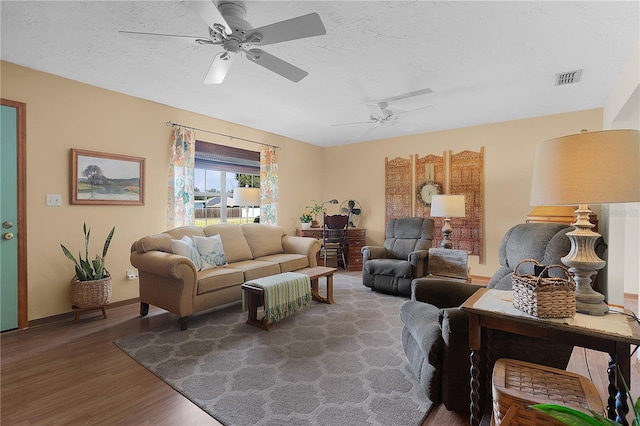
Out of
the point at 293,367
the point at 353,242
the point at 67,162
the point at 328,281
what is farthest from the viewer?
the point at 353,242

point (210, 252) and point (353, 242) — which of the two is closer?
point (210, 252)

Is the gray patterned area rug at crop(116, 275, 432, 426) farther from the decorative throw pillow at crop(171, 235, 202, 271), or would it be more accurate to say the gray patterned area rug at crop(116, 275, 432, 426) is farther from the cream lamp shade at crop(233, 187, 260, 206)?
the cream lamp shade at crop(233, 187, 260, 206)

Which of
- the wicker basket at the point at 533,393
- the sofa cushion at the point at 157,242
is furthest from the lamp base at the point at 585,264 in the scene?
the sofa cushion at the point at 157,242

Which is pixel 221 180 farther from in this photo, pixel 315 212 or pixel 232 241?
pixel 315 212

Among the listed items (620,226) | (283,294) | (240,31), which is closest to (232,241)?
(283,294)

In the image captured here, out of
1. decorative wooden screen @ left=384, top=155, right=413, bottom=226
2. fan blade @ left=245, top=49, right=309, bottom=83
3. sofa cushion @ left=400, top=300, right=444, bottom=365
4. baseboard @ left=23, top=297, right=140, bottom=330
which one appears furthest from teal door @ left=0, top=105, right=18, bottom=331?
decorative wooden screen @ left=384, top=155, right=413, bottom=226

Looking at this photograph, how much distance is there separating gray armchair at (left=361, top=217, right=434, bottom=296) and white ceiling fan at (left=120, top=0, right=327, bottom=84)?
2724 millimetres

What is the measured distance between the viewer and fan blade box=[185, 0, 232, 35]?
66.0 inches

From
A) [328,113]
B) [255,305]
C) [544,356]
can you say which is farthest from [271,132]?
[544,356]

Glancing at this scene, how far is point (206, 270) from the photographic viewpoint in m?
3.40

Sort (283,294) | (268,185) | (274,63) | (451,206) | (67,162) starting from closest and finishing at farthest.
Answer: (274,63) < (283,294) < (67,162) < (451,206) < (268,185)

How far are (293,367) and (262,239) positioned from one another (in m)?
2.44

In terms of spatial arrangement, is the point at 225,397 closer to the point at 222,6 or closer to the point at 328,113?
the point at 222,6

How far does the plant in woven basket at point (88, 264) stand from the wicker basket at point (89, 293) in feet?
0.26
